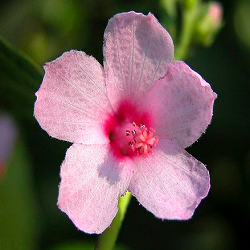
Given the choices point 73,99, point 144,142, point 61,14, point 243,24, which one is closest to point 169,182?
point 144,142

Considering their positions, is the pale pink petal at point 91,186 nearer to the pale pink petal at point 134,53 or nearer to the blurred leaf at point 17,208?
the pale pink petal at point 134,53

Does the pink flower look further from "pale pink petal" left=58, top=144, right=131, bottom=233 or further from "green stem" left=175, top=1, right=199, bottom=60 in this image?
"green stem" left=175, top=1, right=199, bottom=60

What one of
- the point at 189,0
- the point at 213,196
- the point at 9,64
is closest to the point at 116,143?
the point at 9,64

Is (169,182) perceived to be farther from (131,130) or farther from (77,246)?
(77,246)

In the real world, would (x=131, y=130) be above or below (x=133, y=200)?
above

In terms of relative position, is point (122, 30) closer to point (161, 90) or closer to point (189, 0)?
point (161, 90)
